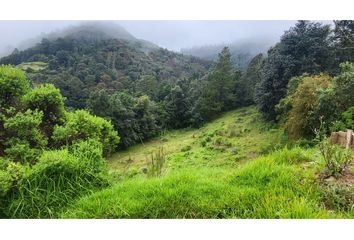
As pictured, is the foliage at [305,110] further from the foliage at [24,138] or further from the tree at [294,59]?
the foliage at [24,138]

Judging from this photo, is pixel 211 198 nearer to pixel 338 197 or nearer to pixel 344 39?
pixel 338 197

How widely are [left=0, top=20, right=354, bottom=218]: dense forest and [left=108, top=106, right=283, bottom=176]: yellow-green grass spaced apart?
330mm

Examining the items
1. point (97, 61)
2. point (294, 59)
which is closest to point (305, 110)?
point (294, 59)

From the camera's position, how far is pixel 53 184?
153 inches

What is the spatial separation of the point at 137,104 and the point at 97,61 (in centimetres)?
2476

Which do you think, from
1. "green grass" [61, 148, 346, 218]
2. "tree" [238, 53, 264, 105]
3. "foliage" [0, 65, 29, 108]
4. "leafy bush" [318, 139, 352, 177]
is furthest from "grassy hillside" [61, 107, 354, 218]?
"tree" [238, 53, 264, 105]

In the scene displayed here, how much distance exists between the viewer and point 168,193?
360 centimetres

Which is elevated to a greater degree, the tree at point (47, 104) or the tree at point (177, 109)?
the tree at point (47, 104)

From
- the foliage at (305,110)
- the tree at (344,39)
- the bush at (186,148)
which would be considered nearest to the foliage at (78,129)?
the foliage at (305,110)

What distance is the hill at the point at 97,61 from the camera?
41438 mm

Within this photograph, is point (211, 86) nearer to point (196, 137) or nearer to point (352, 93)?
point (196, 137)

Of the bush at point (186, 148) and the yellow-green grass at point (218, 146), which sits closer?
the yellow-green grass at point (218, 146)

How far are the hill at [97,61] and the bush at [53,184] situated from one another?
31.5 meters

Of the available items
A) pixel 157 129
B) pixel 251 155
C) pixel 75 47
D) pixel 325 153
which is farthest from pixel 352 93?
pixel 75 47
